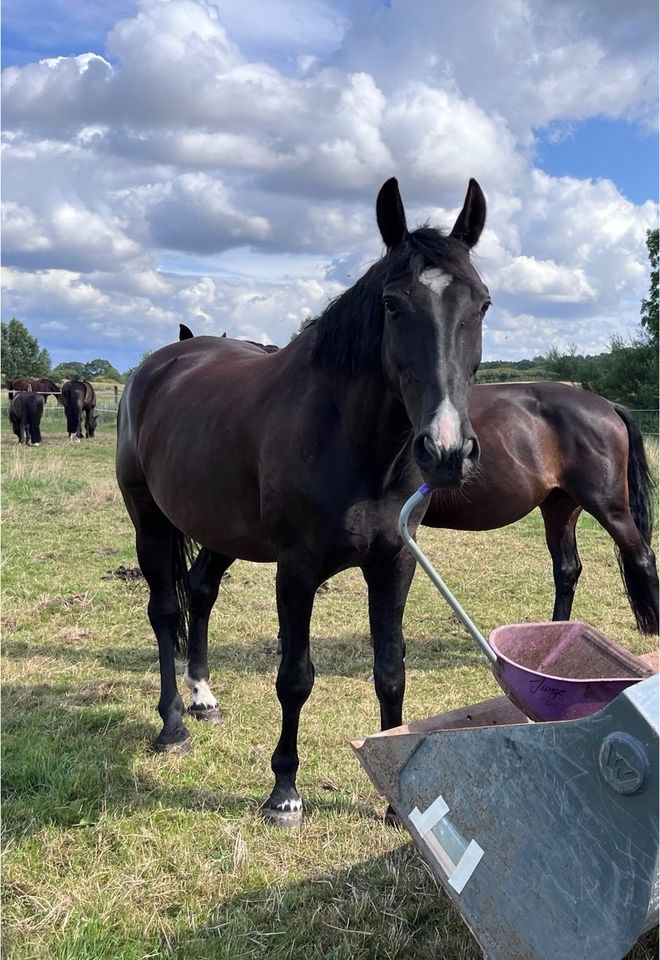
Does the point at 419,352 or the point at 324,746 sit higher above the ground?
the point at 419,352

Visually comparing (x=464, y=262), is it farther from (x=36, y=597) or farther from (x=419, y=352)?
(x=36, y=597)

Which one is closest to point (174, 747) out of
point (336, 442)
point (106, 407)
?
point (336, 442)

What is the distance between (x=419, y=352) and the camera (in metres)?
2.22

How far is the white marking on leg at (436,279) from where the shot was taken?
7.41 ft

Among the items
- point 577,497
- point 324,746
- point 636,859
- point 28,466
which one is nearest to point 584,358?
point 28,466

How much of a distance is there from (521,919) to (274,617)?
4.45m

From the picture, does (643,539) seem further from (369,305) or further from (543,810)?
(543,810)

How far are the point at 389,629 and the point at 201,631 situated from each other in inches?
64.1

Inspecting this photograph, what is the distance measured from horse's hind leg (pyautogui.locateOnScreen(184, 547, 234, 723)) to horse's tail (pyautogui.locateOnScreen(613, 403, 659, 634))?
2867 millimetres

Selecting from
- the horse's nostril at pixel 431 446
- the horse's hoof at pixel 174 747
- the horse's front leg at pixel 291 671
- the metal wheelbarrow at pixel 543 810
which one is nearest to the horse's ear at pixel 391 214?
the horse's nostril at pixel 431 446

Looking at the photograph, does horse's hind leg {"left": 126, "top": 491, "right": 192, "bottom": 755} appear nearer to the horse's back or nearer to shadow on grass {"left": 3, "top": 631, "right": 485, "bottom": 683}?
the horse's back

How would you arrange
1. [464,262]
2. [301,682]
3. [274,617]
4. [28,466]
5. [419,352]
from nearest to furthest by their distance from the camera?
1. [419,352]
2. [464,262]
3. [301,682]
4. [274,617]
5. [28,466]

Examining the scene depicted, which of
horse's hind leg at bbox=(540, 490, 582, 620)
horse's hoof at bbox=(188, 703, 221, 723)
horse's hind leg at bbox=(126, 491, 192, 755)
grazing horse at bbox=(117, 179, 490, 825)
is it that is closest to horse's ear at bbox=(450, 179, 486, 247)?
grazing horse at bbox=(117, 179, 490, 825)

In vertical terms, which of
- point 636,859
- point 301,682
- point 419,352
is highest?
point 419,352
